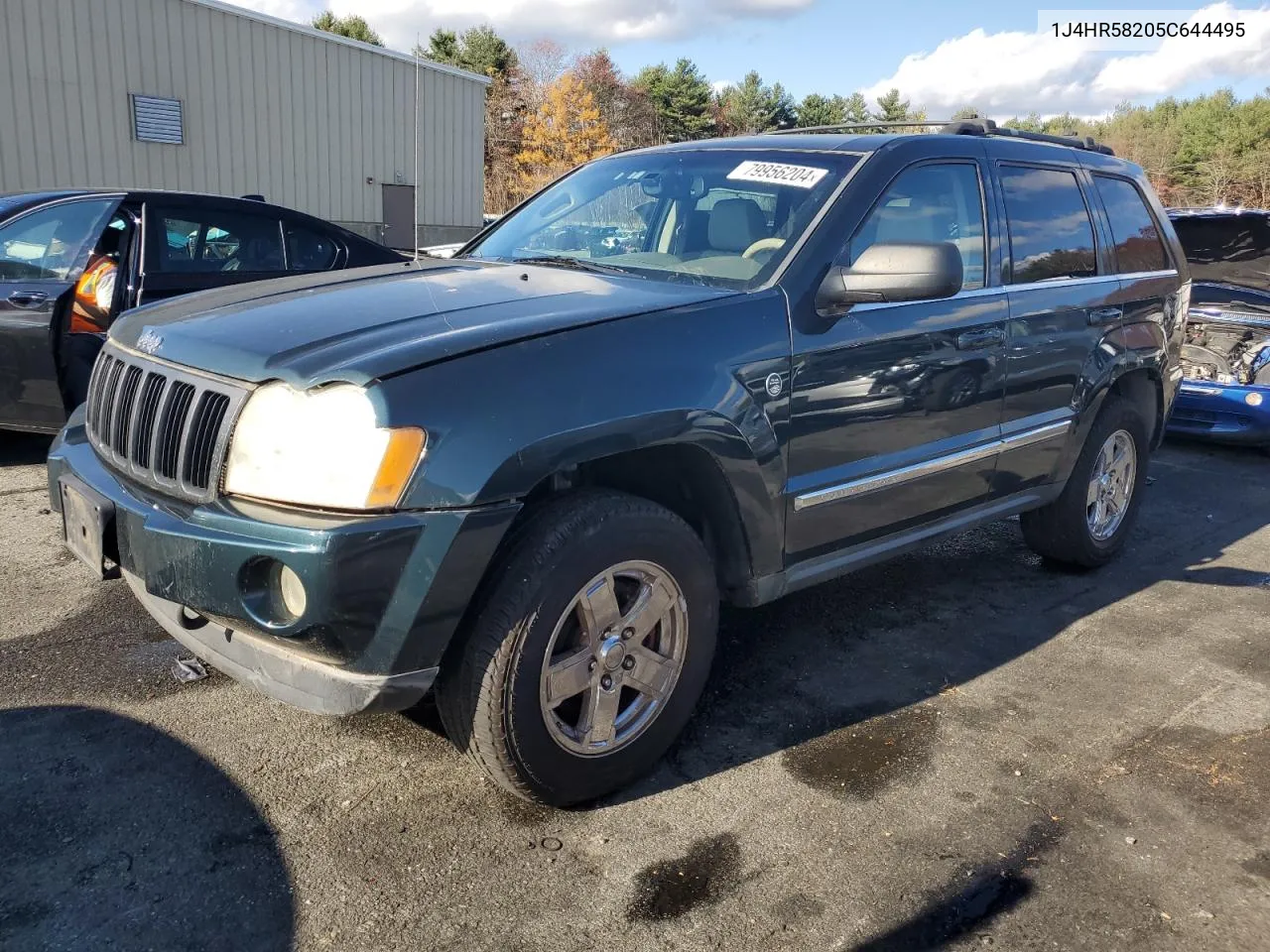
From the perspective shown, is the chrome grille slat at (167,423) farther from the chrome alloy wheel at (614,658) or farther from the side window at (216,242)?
the side window at (216,242)

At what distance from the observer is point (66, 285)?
208 inches

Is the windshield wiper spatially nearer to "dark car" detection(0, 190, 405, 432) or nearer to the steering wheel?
the steering wheel

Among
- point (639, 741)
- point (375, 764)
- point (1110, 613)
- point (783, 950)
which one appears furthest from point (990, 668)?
point (375, 764)

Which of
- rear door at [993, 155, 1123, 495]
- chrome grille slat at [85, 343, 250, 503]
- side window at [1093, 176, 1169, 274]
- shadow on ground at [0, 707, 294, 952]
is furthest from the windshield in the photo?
shadow on ground at [0, 707, 294, 952]

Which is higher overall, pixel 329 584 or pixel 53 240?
pixel 53 240

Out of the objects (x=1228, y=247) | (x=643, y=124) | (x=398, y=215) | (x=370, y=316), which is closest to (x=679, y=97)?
(x=643, y=124)

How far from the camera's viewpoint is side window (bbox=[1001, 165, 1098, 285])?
399 cm

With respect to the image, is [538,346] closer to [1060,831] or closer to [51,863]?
[51,863]

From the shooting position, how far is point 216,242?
5.98 meters

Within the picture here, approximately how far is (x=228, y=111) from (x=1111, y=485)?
1662 cm

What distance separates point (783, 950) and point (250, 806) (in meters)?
1.43

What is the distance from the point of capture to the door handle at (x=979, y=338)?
360 cm

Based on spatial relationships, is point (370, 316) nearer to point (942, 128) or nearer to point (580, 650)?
point (580, 650)

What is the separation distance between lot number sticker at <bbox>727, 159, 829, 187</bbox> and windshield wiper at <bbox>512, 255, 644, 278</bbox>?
0.58m
